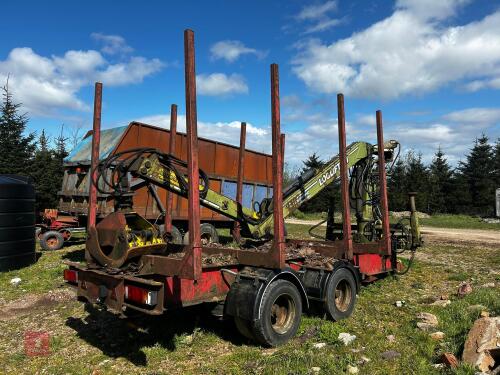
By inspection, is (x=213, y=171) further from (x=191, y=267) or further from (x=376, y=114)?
(x=191, y=267)

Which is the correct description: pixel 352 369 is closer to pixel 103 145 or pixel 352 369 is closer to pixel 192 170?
pixel 192 170

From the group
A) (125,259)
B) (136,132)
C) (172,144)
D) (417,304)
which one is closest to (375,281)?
(417,304)

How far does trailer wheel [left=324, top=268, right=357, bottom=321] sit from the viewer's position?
5680 millimetres

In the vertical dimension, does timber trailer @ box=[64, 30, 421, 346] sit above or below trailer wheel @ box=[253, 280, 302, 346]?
above

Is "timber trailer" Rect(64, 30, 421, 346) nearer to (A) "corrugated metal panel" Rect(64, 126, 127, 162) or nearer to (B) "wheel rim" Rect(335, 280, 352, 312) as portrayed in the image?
(B) "wheel rim" Rect(335, 280, 352, 312)

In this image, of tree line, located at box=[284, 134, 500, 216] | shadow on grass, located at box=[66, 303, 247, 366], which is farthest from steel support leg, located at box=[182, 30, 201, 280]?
tree line, located at box=[284, 134, 500, 216]

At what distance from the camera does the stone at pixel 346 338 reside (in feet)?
15.7

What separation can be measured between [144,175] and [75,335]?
227 centimetres

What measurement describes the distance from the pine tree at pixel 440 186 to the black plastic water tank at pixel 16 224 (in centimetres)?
3653

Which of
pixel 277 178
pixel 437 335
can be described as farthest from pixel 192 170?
pixel 437 335

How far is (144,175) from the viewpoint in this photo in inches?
229

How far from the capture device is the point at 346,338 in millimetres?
4855

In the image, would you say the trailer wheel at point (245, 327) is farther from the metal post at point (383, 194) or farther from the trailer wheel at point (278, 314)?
the metal post at point (383, 194)

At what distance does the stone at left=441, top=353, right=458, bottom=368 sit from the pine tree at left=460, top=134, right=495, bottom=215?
3826 centimetres
